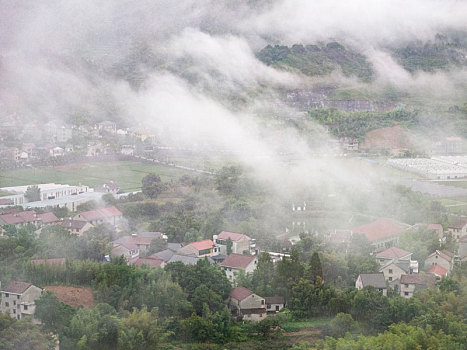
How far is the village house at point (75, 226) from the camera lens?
10.8m

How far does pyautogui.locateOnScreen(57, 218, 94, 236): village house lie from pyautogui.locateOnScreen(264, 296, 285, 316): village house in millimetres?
2865

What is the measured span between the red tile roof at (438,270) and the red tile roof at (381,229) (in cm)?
99

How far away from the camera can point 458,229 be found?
11211mm

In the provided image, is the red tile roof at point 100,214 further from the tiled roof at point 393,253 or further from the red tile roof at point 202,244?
the tiled roof at point 393,253

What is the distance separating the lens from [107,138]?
1675 centimetres

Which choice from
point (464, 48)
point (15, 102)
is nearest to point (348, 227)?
point (15, 102)

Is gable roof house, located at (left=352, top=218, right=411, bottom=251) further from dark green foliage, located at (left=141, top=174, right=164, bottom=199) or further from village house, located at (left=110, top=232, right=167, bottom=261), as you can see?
dark green foliage, located at (left=141, top=174, right=164, bottom=199)

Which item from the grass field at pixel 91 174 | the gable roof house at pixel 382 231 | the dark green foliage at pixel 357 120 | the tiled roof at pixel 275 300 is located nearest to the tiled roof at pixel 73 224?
the grass field at pixel 91 174

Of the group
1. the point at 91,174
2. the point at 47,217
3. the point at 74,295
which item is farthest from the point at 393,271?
the point at 91,174

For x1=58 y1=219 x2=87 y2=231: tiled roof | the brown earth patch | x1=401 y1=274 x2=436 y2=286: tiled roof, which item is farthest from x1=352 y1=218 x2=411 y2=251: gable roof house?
the brown earth patch

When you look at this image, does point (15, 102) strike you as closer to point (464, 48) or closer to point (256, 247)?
point (256, 247)

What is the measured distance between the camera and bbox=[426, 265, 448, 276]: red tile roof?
31.7 ft

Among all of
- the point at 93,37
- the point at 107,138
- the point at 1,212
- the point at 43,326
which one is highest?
the point at 93,37

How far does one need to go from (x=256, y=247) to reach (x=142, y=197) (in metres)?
2.76
